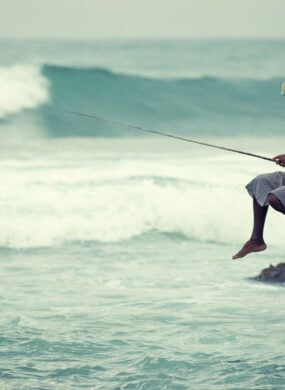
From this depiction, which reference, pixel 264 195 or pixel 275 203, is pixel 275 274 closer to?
pixel 264 195

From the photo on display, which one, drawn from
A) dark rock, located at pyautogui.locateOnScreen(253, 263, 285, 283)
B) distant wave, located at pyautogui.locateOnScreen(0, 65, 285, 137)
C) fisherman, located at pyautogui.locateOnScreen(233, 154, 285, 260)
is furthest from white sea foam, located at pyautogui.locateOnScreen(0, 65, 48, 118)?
fisherman, located at pyautogui.locateOnScreen(233, 154, 285, 260)

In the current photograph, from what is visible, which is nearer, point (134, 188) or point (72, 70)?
point (134, 188)

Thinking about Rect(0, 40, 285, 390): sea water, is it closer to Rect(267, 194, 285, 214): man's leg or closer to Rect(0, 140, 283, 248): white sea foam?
Rect(0, 140, 283, 248): white sea foam

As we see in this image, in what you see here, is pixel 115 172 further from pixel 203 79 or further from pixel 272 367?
pixel 203 79

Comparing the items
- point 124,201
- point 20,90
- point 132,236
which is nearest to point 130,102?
point 20,90

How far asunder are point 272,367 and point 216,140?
1635 cm

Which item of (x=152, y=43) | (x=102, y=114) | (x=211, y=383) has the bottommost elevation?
(x=211, y=383)

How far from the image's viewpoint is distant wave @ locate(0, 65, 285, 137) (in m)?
23.0

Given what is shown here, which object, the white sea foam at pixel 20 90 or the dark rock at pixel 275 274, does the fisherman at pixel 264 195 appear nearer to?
the dark rock at pixel 275 274

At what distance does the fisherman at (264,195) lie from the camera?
6898mm

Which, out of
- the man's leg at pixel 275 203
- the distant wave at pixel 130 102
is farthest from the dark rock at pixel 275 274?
the distant wave at pixel 130 102

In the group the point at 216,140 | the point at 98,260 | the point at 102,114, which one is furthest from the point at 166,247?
the point at 102,114

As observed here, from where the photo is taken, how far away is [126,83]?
26.7 m

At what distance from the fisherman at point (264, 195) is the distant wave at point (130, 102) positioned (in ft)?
47.9
